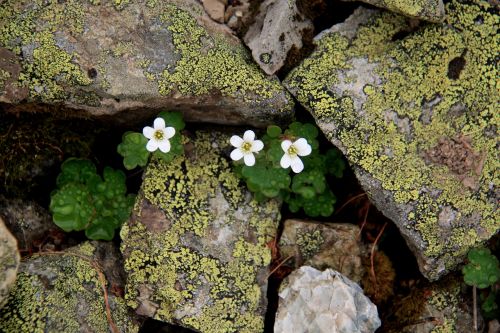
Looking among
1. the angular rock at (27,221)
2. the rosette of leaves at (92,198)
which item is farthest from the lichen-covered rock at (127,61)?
the angular rock at (27,221)

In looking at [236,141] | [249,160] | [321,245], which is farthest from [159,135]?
[321,245]

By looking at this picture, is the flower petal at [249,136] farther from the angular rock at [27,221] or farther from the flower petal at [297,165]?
the angular rock at [27,221]

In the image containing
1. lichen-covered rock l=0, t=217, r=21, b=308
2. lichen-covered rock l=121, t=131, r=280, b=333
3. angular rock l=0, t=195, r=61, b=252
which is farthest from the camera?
angular rock l=0, t=195, r=61, b=252

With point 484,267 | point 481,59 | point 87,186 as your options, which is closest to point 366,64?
point 481,59

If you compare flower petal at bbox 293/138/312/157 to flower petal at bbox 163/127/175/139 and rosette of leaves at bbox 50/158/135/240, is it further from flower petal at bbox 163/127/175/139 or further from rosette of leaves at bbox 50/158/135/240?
rosette of leaves at bbox 50/158/135/240

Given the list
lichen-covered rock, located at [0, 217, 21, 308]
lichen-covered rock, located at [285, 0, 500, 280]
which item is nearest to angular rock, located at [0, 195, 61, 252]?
lichen-covered rock, located at [0, 217, 21, 308]

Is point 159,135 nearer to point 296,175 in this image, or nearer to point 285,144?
point 285,144
